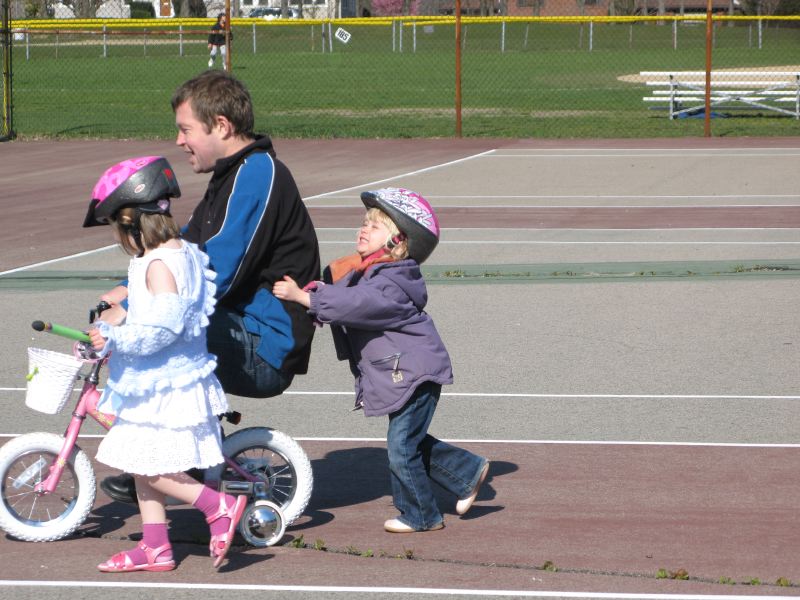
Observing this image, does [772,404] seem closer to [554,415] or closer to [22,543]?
[554,415]

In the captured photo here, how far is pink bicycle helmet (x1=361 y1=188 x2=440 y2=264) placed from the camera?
16.4 ft

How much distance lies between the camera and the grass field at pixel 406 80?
83.3 feet

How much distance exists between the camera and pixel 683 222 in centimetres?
1357

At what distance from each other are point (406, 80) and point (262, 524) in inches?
1381

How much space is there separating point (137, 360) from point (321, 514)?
A: 1187mm

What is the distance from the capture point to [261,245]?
487 centimetres

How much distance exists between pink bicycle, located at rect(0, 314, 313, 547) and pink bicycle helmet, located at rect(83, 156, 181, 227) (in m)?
0.47

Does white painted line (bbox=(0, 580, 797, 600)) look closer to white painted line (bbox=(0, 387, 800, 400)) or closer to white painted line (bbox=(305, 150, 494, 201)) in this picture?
white painted line (bbox=(0, 387, 800, 400))

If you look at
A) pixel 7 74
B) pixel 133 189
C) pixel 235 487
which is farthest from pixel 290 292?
pixel 7 74

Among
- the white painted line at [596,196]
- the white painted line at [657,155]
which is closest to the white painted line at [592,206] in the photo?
the white painted line at [596,196]

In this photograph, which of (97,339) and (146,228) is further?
(146,228)

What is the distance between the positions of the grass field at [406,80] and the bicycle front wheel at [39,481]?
19.2m

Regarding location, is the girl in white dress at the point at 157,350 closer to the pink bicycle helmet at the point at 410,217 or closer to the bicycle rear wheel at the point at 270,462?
the bicycle rear wheel at the point at 270,462

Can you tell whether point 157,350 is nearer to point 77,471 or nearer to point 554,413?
point 77,471
